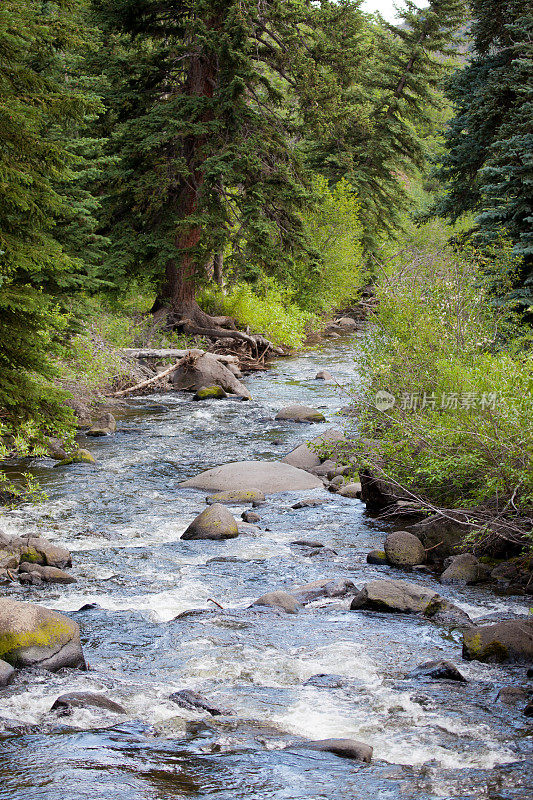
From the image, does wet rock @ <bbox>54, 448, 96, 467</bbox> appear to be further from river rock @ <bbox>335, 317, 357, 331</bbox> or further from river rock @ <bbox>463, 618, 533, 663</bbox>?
river rock @ <bbox>335, 317, 357, 331</bbox>

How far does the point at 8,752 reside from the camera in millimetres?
4766

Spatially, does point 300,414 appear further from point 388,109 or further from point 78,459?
point 388,109

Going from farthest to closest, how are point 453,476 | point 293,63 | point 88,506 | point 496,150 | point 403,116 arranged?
point 403,116, point 293,63, point 496,150, point 88,506, point 453,476

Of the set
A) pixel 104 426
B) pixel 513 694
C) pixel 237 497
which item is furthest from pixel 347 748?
pixel 104 426

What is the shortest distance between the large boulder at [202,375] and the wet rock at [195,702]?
13436mm

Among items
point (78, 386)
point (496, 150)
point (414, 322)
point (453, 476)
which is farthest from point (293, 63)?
point (453, 476)

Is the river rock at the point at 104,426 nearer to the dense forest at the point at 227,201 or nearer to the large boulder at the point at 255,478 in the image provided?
the dense forest at the point at 227,201

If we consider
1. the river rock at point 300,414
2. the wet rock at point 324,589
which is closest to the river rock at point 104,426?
the river rock at point 300,414

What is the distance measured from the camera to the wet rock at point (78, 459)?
41.7 feet

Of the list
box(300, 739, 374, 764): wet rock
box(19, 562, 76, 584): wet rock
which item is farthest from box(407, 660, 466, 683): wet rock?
box(19, 562, 76, 584): wet rock

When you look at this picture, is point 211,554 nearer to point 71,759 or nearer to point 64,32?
point 71,759

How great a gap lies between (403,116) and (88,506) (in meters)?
31.0

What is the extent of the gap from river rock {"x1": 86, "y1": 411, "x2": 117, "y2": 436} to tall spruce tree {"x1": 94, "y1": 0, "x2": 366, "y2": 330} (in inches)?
266

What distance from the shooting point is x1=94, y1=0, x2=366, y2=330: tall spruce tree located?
20.6 metres
